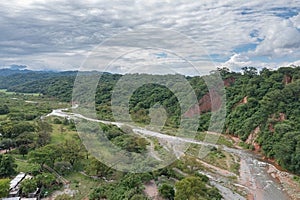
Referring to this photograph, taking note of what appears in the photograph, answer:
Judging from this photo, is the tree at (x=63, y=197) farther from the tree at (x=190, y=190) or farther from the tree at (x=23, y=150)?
the tree at (x=23, y=150)

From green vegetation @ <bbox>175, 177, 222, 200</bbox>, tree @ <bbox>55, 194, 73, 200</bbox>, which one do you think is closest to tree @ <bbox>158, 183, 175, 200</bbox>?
green vegetation @ <bbox>175, 177, 222, 200</bbox>

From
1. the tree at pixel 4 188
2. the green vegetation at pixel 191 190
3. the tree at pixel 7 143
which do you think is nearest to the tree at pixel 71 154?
the tree at pixel 4 188

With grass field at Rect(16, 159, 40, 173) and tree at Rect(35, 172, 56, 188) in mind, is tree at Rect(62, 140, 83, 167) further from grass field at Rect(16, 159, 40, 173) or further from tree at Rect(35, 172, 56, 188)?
tree at Rect(35, 172, 56, 188)

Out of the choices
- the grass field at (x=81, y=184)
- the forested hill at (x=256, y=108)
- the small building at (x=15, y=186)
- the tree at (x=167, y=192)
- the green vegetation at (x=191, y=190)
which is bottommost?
the grass field at (x=81, y=184)

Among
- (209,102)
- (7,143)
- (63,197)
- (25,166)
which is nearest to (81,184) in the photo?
(63,197)

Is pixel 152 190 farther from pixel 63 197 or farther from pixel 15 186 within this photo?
pixel 15 186

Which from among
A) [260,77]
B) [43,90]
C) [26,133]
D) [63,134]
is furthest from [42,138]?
[43,90]

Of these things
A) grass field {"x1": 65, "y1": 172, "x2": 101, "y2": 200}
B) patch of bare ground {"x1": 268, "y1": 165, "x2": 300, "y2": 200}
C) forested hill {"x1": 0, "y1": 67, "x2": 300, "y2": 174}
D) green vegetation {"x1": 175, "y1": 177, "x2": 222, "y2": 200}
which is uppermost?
forested hill {"x1": 0, "y1": 67, "x2": 300, "y2": 174}
